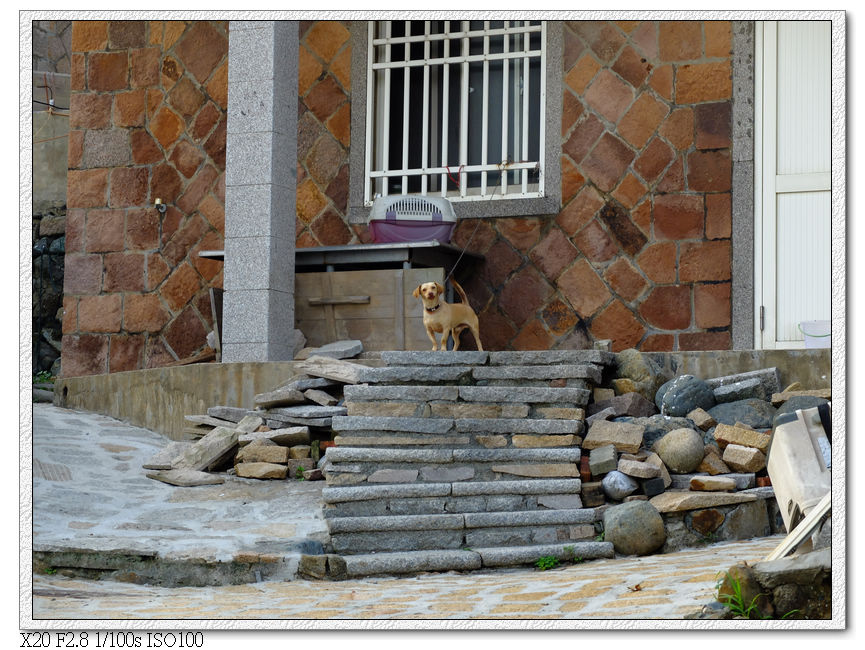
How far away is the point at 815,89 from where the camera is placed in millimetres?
8750

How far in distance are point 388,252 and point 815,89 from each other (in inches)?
137

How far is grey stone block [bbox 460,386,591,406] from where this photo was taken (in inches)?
259

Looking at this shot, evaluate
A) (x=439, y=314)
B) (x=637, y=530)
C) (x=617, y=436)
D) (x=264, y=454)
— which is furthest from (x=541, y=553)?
(x=439, y=314)

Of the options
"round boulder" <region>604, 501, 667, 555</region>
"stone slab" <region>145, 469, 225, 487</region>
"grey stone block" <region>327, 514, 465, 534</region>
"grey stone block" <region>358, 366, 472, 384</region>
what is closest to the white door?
"grey stone block" <region>358, 366, 472, 384</region>

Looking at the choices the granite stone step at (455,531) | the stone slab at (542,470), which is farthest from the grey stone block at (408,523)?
the stone slab at (542,470)

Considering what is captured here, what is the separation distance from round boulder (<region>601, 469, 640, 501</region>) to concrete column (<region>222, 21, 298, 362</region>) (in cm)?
308

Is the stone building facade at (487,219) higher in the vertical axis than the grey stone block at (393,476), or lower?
higher

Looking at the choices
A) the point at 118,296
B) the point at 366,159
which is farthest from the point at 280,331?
the point at 118,296

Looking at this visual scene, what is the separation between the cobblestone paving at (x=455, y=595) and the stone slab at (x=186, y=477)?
1444mm

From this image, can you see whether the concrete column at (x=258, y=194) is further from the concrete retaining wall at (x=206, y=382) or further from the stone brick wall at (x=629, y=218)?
the stone brick wall at (x=629, y=218)

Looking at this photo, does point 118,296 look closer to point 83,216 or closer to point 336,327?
point 83,216

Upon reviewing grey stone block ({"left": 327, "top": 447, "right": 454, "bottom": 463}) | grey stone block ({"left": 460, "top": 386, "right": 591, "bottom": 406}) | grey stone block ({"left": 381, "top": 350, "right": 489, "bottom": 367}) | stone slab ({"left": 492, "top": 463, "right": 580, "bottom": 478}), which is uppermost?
grey stone block ({"left": 381, "top": 350, "right": 489, "bottom": 367})

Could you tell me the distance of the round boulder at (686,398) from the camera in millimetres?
6949

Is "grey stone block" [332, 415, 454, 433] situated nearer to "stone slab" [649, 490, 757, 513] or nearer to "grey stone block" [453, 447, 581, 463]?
"grey stone block" [453, 447, 581, 463]
